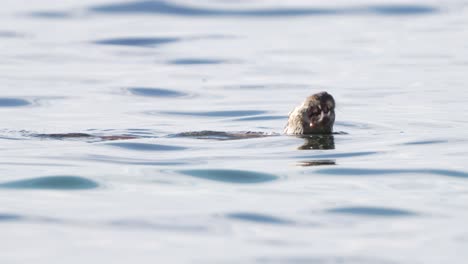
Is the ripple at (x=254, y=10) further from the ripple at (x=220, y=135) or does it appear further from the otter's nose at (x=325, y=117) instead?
the otter's nose at (x=325, y=117)

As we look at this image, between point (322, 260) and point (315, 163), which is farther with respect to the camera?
point (315, 163)

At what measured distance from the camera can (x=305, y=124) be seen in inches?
485

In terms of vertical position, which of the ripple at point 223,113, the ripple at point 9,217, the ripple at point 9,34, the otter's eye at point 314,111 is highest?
the ripple at point 9,34

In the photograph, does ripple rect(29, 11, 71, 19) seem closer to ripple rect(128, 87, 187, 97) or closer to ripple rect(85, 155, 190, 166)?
ripple rect(128, 87, 187, 97)

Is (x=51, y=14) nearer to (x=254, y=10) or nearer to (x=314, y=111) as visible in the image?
(x=254, y=10)

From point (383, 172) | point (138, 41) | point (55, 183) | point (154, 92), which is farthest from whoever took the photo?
point (138, 41)

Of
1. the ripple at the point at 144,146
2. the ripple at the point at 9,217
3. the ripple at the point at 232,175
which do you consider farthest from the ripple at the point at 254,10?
the ripple at the point at 9,217

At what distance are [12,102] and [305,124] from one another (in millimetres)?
5562

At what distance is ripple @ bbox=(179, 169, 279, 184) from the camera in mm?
9867

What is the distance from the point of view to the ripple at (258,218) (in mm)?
8141

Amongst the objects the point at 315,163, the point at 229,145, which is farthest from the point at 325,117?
the point at 315,163

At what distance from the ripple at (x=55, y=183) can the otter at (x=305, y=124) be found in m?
2.55

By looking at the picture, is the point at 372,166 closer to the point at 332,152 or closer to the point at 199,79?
the point at 332,152

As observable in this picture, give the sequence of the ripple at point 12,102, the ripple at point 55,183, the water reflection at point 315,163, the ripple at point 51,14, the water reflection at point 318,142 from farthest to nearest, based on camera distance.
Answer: the ripple at point 51,14
the ripple at point 12,102
the water reflection at point 318,142
the water reflection at point 315,163
the ripple at point 55,183
